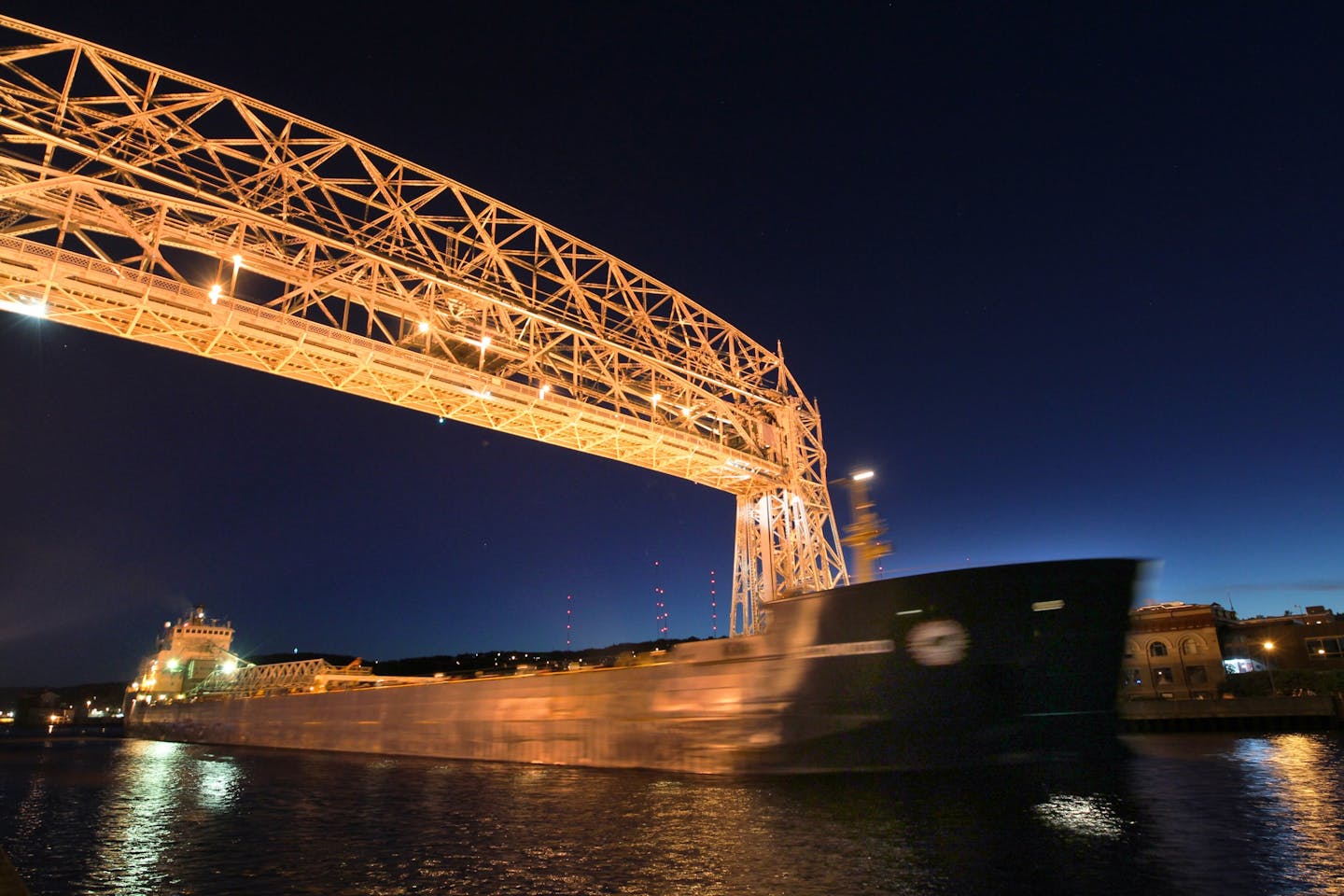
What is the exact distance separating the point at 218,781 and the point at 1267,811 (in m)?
16.5

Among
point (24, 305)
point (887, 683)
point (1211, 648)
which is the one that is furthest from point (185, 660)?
point (1211, 648)

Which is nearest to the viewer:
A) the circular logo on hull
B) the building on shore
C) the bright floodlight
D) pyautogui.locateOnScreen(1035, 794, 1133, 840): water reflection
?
pyautogui.locateOnScreen(1035, 794, 1133, 840): water reflection

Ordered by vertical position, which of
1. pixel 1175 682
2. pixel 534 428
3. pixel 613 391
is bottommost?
pixel 1175 682

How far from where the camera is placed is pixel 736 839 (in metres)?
6.55

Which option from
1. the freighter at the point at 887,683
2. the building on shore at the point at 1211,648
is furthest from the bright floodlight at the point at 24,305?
the building on shore at the point at 1211,648

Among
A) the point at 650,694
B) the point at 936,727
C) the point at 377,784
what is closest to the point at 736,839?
the point at 936,727

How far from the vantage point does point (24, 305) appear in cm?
1375

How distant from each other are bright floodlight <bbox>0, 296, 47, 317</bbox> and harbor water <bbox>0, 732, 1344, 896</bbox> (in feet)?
29.1

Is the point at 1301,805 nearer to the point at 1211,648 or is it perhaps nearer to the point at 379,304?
the point at 379,304

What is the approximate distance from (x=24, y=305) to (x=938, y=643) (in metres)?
17.7

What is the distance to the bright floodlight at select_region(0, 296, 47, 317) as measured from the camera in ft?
44.9

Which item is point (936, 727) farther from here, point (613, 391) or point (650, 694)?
point (613, 391)

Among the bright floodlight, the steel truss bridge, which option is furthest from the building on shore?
the bright floodlight

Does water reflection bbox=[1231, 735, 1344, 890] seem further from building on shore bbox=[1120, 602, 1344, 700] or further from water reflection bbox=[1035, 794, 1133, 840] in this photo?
building on shore bbox=[1120, 602, 1344, 700]
